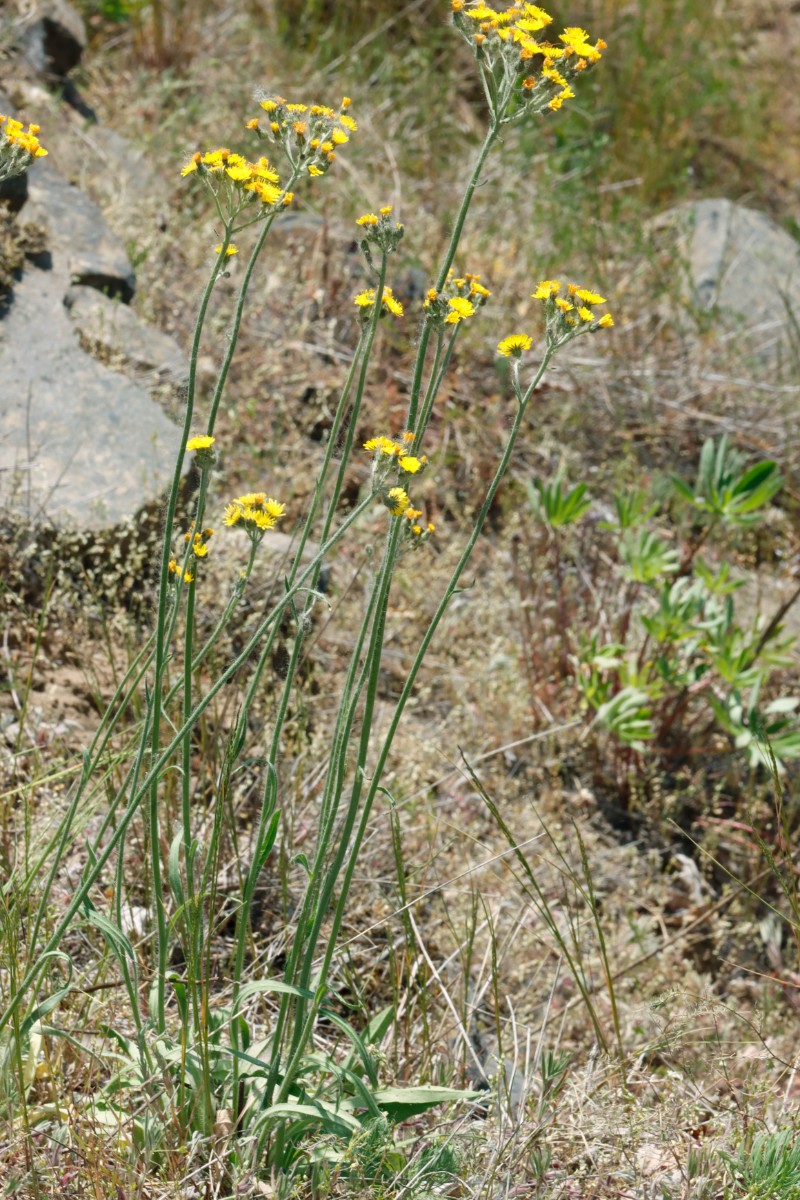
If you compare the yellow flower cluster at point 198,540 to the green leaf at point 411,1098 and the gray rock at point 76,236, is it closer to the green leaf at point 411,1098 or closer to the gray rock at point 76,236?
the green leaf at point 411,1098

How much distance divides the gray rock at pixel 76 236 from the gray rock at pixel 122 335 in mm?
66

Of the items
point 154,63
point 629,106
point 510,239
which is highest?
point 629,106

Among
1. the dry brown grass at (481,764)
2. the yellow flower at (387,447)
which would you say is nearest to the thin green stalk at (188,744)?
the dry brown grass at (481,764)

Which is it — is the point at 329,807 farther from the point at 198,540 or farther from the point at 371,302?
the point at 371,302

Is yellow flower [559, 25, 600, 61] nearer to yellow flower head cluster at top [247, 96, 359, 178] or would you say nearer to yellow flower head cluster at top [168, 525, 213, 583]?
yellow flower head cluster at top [247, 96, 359, 178]

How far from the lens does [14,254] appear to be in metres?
3.53

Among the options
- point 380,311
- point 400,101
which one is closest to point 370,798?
point 380,311

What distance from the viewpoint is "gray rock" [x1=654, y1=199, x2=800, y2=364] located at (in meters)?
4.87

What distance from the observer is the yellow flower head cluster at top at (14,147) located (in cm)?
154

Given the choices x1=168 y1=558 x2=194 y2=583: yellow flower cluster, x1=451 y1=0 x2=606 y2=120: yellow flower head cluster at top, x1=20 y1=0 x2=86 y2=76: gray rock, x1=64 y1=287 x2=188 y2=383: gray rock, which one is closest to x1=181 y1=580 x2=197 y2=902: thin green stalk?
x1=168 y1=558 x2=194 y2=583: yellow flower cluster

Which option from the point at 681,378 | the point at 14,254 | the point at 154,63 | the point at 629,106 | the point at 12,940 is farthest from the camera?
the point at 629,106

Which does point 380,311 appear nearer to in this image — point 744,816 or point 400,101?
point 744,816

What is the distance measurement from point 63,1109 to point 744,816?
6.92ft

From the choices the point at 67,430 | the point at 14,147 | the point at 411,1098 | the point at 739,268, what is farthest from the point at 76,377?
the point at 739,268
